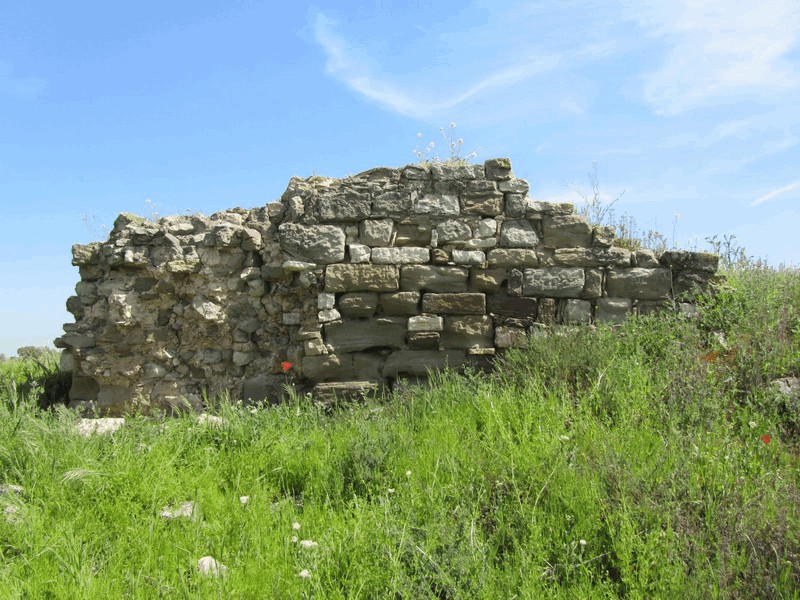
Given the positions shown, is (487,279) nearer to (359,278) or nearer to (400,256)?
(400,256)

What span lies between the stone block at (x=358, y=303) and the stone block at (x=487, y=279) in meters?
0.95

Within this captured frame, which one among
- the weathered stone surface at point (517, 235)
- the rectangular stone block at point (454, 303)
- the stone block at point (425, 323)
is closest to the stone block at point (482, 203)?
the weathered stone surface at point (517, 235)

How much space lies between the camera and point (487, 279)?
19.3 feet

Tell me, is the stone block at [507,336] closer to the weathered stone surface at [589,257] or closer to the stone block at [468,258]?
the stone block at [468,258]

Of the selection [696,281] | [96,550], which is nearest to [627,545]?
[96,550]

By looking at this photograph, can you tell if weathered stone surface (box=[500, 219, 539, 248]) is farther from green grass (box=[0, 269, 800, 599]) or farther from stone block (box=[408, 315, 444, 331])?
green grass (box=[0, 269, 800, 599])

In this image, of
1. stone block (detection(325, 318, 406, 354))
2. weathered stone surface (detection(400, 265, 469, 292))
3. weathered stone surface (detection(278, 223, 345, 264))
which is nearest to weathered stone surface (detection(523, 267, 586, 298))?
weathered stone surface (detection(400, 265, 469, 292))

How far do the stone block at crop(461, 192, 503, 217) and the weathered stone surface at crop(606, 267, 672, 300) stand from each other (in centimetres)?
130

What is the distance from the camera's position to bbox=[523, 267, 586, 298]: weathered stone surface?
5.89m

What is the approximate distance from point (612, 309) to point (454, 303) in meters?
1.56

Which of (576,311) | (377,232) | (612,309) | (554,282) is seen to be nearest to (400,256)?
(377,232)

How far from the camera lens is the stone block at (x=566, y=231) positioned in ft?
19.5

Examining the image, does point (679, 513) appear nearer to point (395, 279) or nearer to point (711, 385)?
point (711, 385)

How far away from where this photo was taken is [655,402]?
4.38 m
